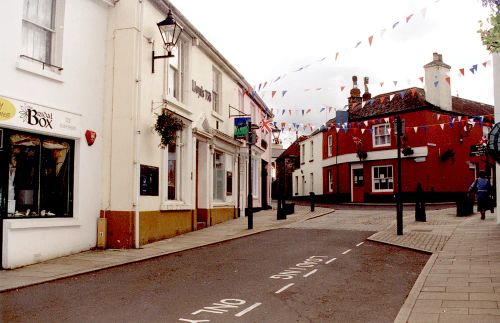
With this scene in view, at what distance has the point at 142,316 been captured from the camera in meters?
5.80

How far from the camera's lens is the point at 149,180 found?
1290cm

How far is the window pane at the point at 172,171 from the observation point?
48.4ft

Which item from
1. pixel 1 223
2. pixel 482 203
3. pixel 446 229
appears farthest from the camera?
pixel 482 203

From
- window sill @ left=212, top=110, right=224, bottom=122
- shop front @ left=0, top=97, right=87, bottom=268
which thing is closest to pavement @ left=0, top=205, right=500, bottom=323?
shop front @ left=0, top=97, right=87, bottom=268

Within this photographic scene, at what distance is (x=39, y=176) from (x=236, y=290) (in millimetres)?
5456

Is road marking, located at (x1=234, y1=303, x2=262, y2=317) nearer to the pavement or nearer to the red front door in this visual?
the pavement

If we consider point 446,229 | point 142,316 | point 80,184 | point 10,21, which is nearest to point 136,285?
point 142,316

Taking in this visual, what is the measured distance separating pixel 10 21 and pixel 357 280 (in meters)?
8.00

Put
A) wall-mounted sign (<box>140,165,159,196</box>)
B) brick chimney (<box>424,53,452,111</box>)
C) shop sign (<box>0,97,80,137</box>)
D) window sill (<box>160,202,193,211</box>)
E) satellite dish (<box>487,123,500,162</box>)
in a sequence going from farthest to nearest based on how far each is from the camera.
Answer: brick chimney (<box>424,53,452,111</box>), window sill (<box>160,202,193,211</box>), wall-mounted sign (<box>140,165,159,196</box>), satellite dish (<box>487,123,500,162</box>), shop sign (<box>0,97,80,137</box>)

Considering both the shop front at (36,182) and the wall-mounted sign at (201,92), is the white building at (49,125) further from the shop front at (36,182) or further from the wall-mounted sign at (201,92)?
the wall-mounted sign at (201,92)

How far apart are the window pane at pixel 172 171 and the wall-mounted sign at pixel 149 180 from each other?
1.32 meters

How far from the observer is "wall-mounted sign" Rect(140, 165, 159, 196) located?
12531 mm

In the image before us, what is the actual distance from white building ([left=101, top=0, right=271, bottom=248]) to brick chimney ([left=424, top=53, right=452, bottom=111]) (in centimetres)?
1709

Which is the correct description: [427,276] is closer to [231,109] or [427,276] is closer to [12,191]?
[12,191]
